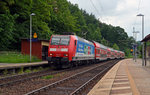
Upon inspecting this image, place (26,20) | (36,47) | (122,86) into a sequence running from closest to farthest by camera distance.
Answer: (122,86)
(36,47)
(26,20)

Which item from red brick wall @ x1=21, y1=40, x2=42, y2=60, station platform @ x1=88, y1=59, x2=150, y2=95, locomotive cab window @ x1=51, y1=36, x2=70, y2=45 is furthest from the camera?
red brick wall @ x1=21, y1=40, x2=42, y2=60

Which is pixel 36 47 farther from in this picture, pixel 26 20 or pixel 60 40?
pixel 26 20

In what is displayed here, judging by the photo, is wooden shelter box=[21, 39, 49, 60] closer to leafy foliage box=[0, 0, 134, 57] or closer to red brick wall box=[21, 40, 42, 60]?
red brick wall box=[21, 40, 42, 60]

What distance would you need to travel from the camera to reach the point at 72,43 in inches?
816

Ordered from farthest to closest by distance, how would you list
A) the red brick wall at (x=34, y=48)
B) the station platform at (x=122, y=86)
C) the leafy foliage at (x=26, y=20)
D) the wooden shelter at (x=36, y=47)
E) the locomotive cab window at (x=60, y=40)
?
the leafy foliage at (x=26, y=20)
the red brick wall at (x=34, y=48)
the wooden shelter at (x=36, y=47)
the locomotive cab window at (x=60, y=40)
the station platform at (x=122, y=86)

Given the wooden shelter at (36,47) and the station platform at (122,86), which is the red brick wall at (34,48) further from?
the station platform at (122,86)

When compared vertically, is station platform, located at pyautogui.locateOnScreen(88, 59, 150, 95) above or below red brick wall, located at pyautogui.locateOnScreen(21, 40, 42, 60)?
below

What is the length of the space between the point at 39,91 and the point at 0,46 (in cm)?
2573

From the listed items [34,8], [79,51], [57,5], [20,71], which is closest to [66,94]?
[20,71]

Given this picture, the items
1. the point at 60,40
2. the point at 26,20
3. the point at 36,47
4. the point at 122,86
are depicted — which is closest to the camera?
the point at 122,86

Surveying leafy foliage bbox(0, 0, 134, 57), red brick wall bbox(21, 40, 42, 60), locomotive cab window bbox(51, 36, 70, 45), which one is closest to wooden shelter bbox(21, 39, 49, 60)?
red brick wall bbox(21, 40, 42, 60)

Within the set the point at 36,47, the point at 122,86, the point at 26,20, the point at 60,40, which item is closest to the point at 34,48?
the point at 36,47

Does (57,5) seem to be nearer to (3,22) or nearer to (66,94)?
(3,22)

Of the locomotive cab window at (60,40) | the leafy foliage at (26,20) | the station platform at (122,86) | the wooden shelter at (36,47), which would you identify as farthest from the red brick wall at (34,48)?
the station platform at (122,86)
